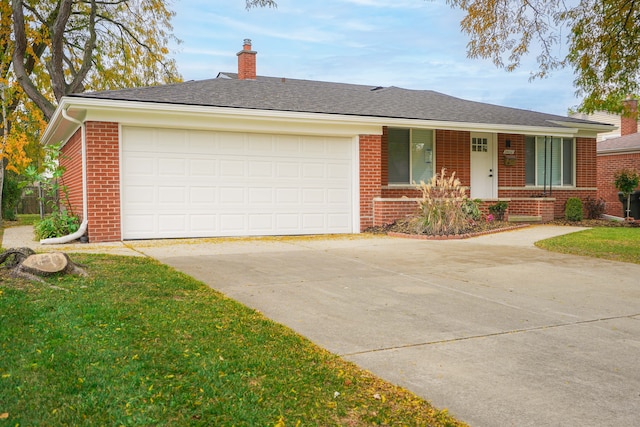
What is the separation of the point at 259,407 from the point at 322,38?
39.0 ft

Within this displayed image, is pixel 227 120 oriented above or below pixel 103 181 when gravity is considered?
above

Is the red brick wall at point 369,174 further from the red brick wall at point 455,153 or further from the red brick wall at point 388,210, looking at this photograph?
the red brick wall at point 455,153

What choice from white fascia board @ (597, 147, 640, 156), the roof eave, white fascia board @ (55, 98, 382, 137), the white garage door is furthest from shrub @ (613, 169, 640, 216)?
the white garage door

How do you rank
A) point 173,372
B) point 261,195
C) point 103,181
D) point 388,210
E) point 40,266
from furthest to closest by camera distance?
point 388,210 < point 261,195 < point 103,181 < point 40,266 < point 173,372

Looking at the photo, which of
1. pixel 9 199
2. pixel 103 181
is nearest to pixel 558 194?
pixel 103 181

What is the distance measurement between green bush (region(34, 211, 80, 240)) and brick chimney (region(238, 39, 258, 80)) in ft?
23.3

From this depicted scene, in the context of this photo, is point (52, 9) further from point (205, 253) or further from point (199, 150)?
point (205, 253)

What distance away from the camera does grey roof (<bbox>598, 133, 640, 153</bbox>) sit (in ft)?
69.3

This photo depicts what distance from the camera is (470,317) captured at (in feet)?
18.2

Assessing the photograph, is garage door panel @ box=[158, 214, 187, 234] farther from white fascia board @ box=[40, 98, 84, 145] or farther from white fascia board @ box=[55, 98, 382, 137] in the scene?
white fascia board @ box=[40, 98, 84, 145]

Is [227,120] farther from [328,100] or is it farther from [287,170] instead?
[328,100]

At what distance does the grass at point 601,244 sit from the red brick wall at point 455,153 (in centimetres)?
396

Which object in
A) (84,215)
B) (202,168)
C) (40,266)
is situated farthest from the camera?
(202,168)

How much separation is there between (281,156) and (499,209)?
6035mm
